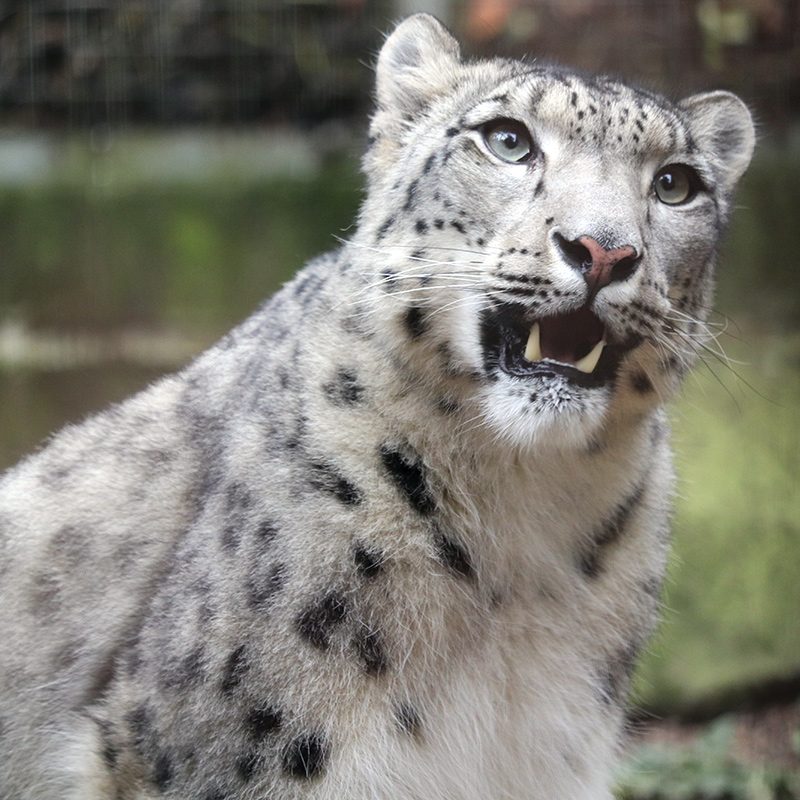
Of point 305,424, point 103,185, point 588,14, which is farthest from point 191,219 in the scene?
point 305,424

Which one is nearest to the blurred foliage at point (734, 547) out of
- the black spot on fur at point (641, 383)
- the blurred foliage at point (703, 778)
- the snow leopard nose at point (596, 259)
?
the blurred foliage at point (703, 778)

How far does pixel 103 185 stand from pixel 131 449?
3612 millimetres

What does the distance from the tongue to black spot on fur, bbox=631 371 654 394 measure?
0.57 feet

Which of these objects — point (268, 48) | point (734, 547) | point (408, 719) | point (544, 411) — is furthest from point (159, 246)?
point (544, 411)

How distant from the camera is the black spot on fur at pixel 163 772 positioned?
2.82 meters

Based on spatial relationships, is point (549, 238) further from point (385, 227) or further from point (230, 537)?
point (230, 537)

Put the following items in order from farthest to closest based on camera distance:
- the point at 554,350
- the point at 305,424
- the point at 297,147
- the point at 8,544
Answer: the point at 297,147 → the point at 8,544 → the point at 305,424 → the point at 554,350

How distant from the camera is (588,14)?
6504 mm

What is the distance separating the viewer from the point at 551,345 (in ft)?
9.07

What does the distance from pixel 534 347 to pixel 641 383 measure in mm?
309

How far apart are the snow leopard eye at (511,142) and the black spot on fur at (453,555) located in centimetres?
87

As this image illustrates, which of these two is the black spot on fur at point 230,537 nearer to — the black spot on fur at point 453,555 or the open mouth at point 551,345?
the black spot on fur at point 453,555

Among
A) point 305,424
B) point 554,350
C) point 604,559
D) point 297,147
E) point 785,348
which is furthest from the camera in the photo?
point 297,147

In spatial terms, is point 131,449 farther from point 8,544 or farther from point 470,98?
point 470,98
